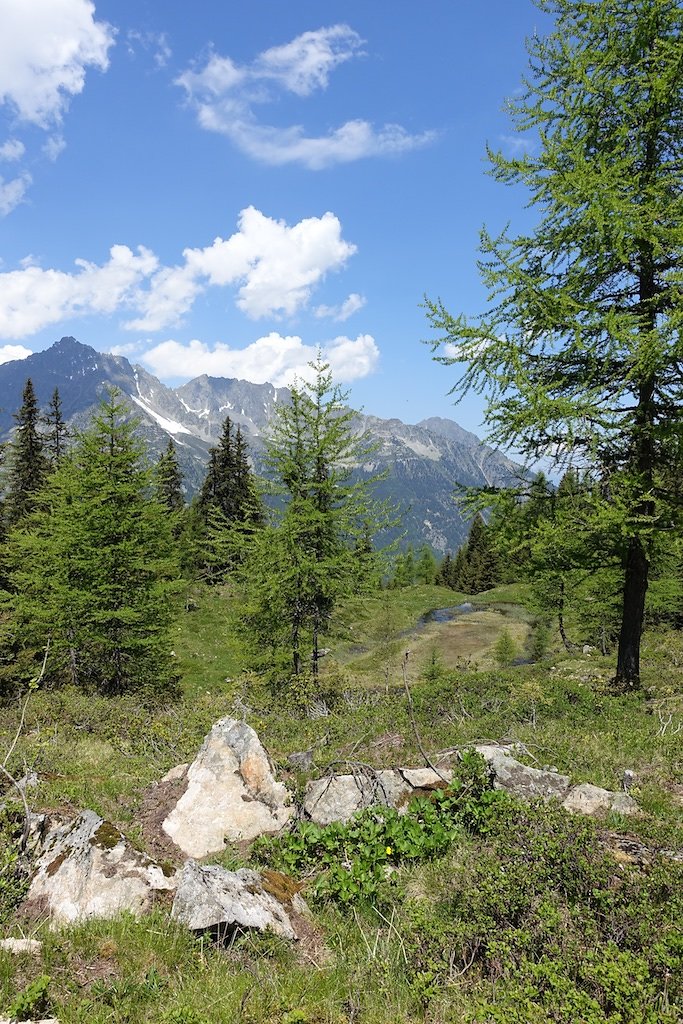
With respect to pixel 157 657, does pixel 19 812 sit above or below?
above

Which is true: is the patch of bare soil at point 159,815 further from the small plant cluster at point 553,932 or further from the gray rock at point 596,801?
the gray rock at point 596,801

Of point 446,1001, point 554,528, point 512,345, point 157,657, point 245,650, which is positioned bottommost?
point 157,657

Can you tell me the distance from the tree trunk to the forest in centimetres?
6

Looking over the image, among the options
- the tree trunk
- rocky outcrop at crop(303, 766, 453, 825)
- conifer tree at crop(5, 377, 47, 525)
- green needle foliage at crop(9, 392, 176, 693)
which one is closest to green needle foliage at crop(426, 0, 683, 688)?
the tree trunk

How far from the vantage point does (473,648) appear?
38438 mm

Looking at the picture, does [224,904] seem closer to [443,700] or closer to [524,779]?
[524,779]

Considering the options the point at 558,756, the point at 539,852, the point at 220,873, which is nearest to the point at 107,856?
the point at 220,873

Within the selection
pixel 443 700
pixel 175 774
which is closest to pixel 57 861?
pixel 175 774

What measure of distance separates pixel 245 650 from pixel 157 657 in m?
5.56

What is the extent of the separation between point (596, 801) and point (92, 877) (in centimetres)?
507

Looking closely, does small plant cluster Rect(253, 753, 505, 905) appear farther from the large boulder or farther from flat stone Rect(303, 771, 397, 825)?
the large boulder

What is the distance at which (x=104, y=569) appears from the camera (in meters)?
18.7

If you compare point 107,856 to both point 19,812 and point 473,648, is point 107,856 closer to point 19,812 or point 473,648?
point 19,812

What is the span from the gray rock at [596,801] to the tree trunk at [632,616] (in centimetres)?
577
